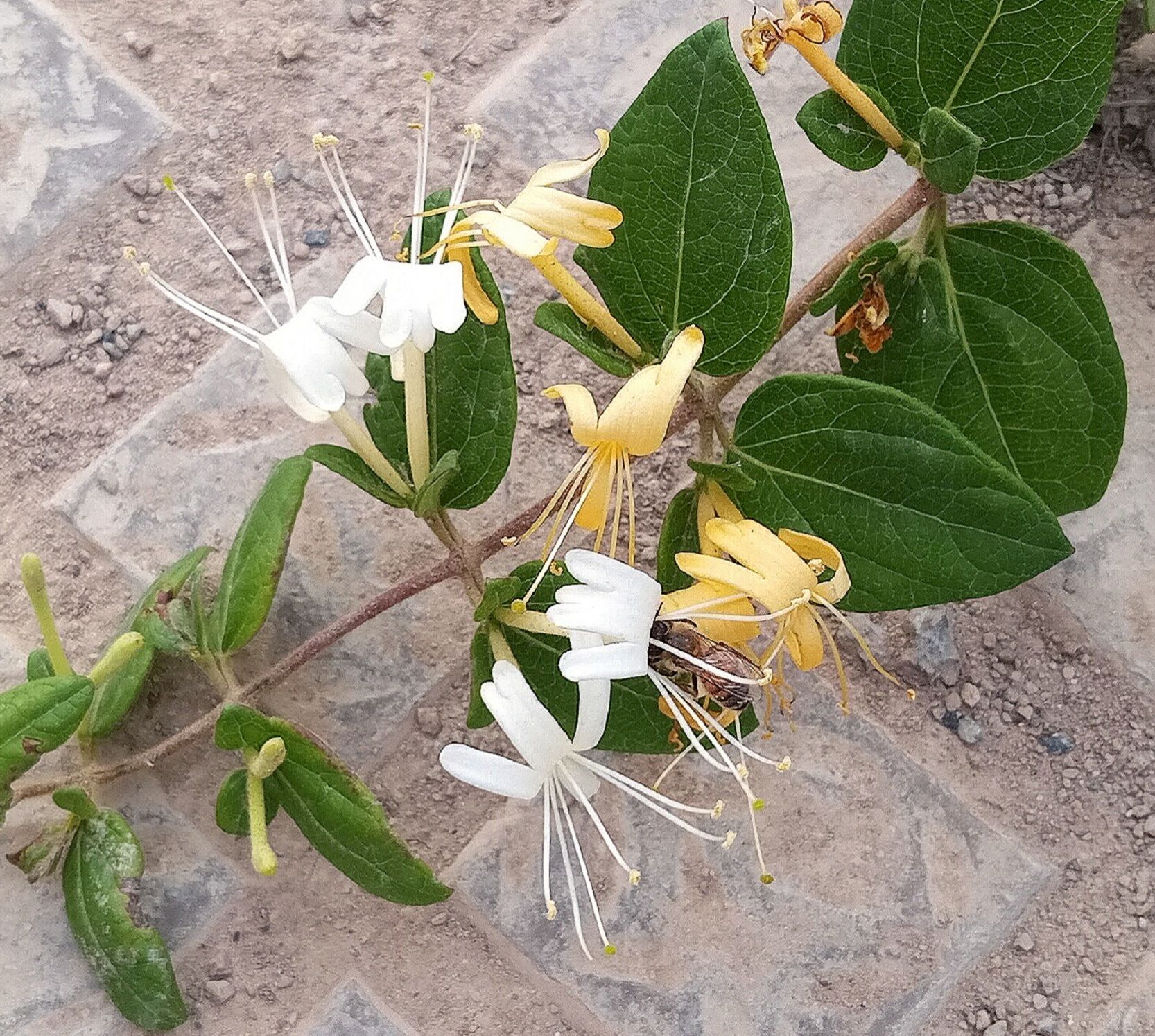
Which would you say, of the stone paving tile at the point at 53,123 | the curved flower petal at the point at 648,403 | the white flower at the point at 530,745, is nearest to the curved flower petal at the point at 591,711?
the white flower at the point at 530,745

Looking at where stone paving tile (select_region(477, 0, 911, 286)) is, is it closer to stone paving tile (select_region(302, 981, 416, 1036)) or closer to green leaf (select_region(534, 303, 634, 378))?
green leaf (select_region(534, 303, 634, 378))

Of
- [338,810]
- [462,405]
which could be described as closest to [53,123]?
[462,405]

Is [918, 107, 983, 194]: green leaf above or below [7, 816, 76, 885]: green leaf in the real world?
above

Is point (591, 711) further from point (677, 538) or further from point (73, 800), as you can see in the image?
point (73, 800)

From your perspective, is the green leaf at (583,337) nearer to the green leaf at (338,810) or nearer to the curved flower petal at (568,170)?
the curved flower petal at (568,170)

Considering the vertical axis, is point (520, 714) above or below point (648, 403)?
below

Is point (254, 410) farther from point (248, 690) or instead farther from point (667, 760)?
point (667, 760)

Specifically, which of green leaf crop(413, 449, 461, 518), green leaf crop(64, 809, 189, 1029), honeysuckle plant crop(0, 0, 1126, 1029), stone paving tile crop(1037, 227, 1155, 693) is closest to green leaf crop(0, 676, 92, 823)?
honeysuckle plant crop(0, 0, 1126, 1029)
